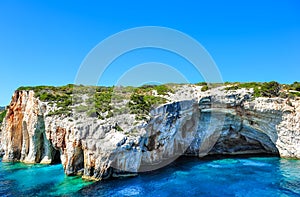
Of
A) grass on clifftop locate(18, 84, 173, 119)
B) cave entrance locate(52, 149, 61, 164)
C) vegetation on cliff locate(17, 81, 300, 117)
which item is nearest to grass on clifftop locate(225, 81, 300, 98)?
vegetation on cliff locate(17, 81, 300, 117)

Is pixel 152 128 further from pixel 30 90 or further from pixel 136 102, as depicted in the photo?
pixel 30 90

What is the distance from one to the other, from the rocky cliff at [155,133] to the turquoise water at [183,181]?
6.73ft

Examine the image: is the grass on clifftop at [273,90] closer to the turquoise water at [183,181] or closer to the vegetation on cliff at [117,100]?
the vegetation on cliff at [117,100]

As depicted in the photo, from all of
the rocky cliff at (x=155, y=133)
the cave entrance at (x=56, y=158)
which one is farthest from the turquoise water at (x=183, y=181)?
the cave entrance at (x=56, y=158)

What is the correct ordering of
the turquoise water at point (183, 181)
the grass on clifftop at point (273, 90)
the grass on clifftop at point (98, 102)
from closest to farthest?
the turquoise water at point (183, 181)
the grass on clifftop at point (98, 102)
the grass on clifftop at point (273, 90)

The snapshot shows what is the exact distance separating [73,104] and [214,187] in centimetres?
2194

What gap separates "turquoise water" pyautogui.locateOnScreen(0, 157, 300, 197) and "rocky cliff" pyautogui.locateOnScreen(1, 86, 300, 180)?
2.05m

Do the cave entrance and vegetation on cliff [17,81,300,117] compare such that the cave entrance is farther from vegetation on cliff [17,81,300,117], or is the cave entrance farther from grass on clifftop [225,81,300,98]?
grass on clifftop [225,81,300,98]

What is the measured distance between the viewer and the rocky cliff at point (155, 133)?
2391cm

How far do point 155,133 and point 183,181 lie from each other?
7.37 meters

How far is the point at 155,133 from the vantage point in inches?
1114

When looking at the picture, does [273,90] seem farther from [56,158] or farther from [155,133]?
[56,158]

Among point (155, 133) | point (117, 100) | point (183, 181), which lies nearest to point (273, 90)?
point (155, 133)

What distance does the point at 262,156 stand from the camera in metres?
32.8
